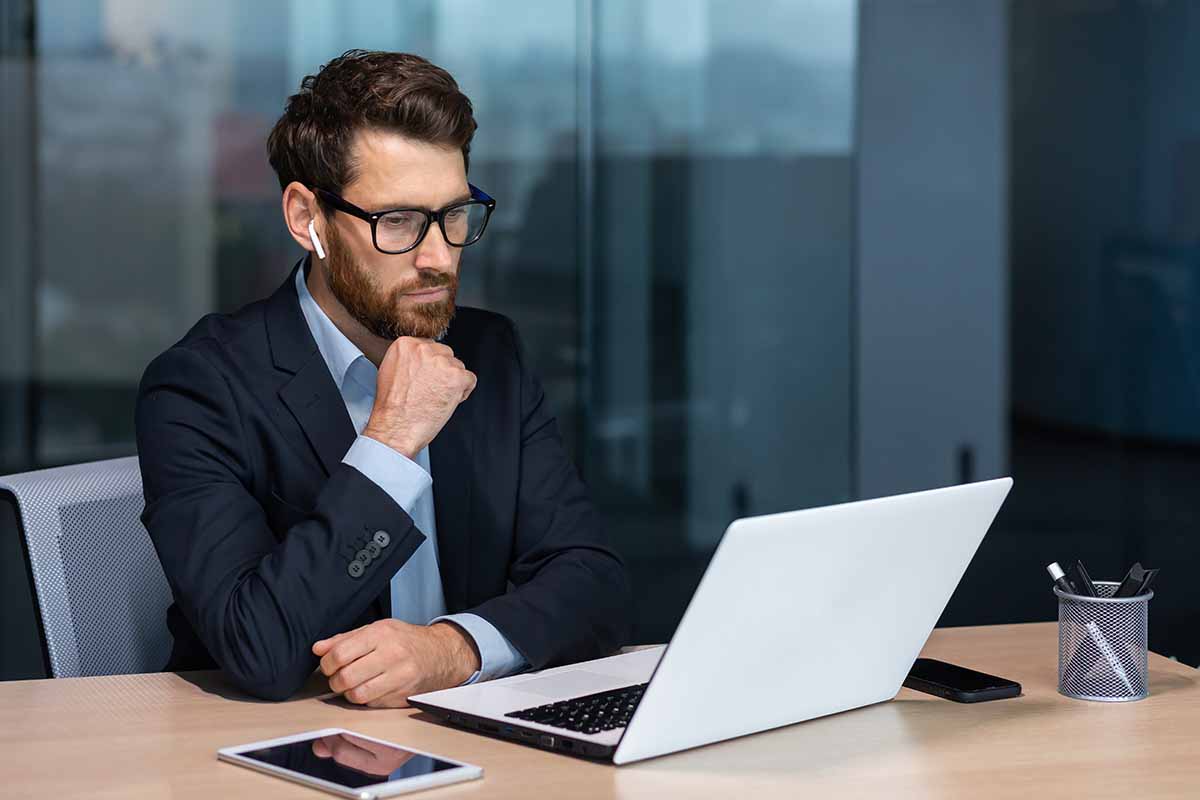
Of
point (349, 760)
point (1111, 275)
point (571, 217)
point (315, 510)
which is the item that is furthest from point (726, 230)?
point (349, 760)

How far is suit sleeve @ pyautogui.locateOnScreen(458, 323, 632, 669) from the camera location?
6.03 feet

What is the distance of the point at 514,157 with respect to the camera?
17.0 ft

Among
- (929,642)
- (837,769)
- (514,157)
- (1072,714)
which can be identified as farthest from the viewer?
(514,157)

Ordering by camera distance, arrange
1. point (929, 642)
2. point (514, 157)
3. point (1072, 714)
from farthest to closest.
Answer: point (514, 157) < point (929, 642) < point (1072, 714)

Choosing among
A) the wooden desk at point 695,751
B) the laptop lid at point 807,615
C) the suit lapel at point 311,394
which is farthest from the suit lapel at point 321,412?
the laptop lid at point 807,615

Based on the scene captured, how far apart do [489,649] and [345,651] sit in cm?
19

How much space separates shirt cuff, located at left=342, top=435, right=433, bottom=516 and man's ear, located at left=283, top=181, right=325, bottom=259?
0.38 metres

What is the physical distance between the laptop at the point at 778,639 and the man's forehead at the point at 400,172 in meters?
0.66

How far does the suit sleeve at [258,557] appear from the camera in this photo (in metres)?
1.69

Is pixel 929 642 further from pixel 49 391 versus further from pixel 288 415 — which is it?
pixel 49 391

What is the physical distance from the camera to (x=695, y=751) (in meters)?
1.47

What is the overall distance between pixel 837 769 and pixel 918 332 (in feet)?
13.5

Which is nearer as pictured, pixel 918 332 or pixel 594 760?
pixel 594 760

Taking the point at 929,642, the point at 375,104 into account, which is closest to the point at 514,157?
the point at 375,104
